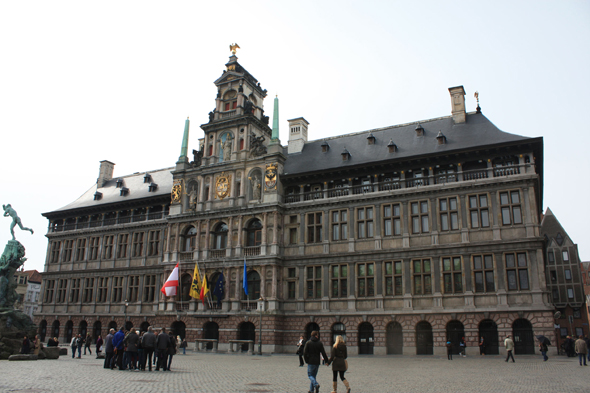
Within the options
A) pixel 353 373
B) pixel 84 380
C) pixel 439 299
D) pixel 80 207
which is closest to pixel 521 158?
pixel 439 299

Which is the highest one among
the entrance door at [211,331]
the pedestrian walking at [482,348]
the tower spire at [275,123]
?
the tower spire at [275,123]

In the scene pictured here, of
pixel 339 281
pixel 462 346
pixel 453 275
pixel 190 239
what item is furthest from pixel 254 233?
pixel 462 346

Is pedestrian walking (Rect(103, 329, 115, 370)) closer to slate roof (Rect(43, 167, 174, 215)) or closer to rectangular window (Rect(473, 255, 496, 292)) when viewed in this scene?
rectangular window (Rect(473, 255, 496, 292))

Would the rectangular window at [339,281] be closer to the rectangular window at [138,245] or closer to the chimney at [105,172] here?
the rectangular window at [138,245]

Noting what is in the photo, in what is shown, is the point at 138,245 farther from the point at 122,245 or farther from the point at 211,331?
the point at 211,331

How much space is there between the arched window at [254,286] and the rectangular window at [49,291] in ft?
91.5

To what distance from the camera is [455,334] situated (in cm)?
3575

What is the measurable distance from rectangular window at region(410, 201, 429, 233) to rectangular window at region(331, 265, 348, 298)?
6.57m

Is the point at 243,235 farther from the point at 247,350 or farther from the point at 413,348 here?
the point at 413,348

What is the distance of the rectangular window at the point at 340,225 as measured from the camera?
41.6 metres

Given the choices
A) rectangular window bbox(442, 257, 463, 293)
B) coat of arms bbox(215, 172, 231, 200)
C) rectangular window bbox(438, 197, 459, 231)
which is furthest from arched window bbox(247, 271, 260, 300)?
rectangular window bbox(438, 197, 459, 231)

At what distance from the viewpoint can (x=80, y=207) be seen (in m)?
57.6

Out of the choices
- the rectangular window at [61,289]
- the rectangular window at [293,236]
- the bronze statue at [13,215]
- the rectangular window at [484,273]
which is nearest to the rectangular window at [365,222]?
the rectangular window at [293,236]

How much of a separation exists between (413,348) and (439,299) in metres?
4.05
